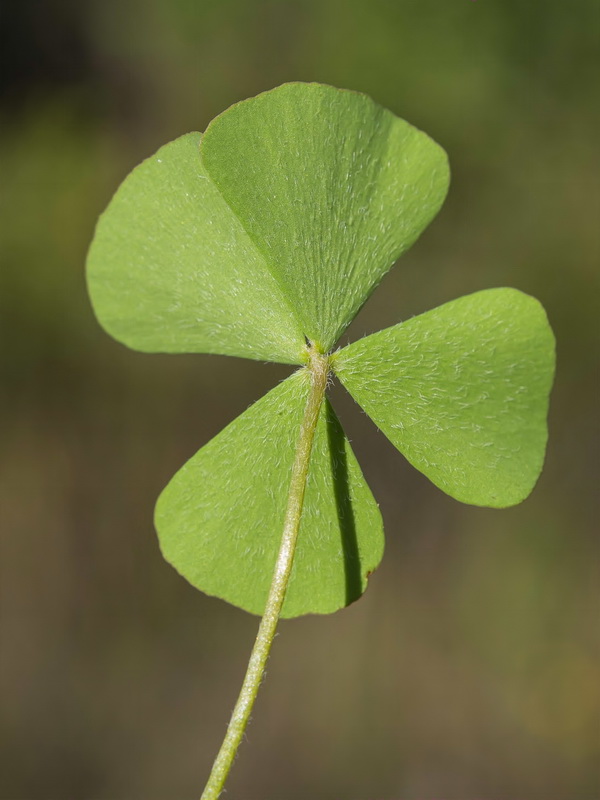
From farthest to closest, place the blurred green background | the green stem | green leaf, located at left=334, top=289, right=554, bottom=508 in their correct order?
the blurred green background, green leaf, located at left=334, top=289, right=554, bottom=508, the green stem

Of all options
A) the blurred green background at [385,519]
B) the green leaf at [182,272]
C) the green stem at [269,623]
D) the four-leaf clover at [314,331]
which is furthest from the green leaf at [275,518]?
the blurred green background at [385,519]

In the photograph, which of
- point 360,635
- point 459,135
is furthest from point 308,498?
point 459,135

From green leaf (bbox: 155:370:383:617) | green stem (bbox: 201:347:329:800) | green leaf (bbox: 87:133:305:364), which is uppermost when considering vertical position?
green leaf (bbox: 87:133:305:364)

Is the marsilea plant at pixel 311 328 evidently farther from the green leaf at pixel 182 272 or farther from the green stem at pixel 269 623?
the green stem at pixel 269 623

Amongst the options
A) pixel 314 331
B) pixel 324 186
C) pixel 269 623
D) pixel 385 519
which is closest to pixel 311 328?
pixel 314 331

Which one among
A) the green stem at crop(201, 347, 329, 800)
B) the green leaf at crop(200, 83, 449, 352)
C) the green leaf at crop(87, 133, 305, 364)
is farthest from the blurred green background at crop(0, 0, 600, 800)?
the green stem at crop(201, 347, 329, 800)

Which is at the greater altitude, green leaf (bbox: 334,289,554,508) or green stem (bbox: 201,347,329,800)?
green leaf (bbox: 334,289,554,508)

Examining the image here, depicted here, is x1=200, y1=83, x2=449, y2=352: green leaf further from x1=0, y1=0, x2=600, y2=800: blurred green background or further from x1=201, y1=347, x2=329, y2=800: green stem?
x1=0, y1=0, x2=600, y2=800: blurred green background
